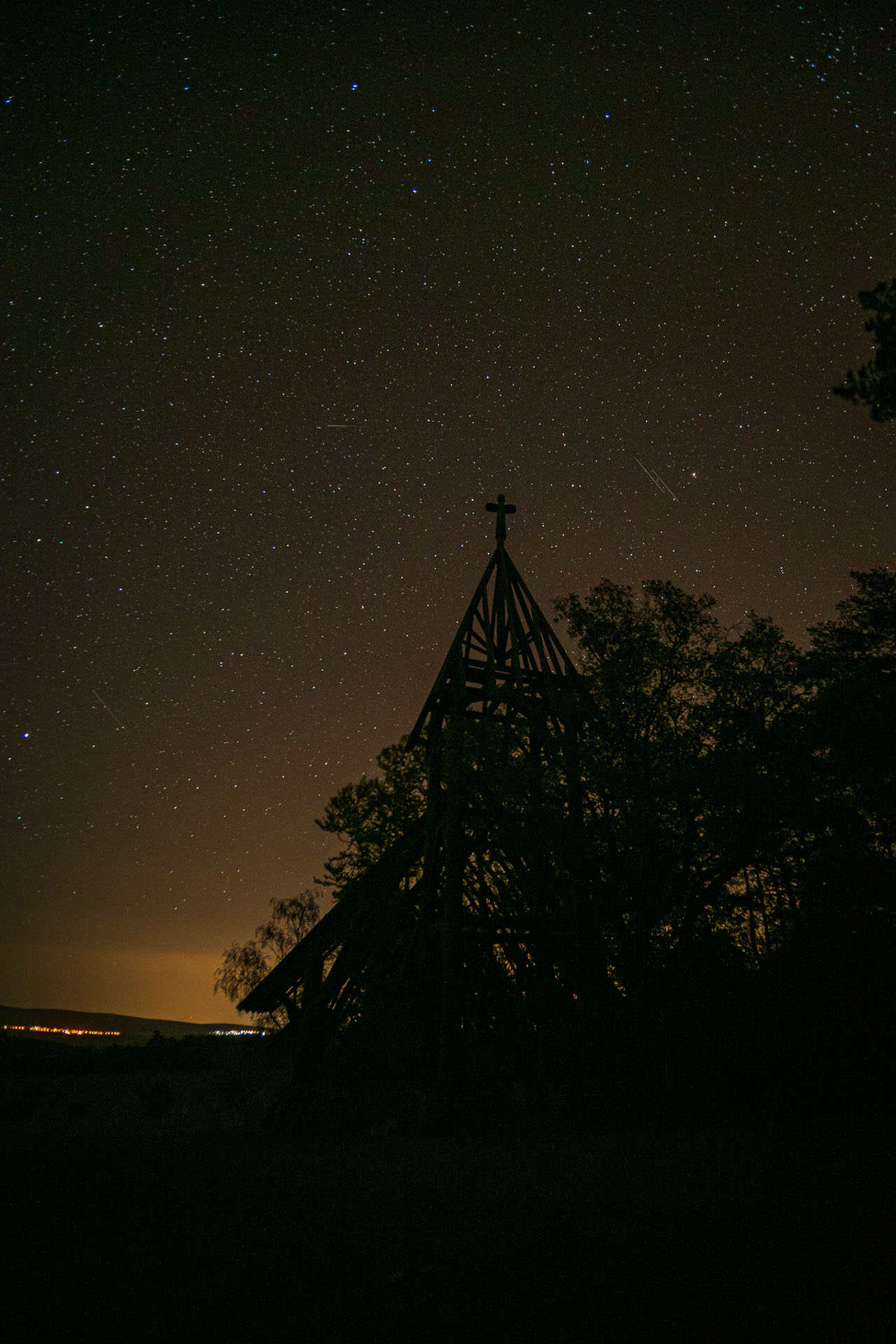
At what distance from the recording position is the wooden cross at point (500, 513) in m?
18.4

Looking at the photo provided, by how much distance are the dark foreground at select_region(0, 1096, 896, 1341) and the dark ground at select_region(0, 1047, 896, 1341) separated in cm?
2

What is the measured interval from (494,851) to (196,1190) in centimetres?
921

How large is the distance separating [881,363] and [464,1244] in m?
8.98

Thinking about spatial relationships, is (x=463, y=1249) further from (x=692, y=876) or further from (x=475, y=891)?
(x=475, y=891)

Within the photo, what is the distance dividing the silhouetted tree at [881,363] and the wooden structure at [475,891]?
6146mm

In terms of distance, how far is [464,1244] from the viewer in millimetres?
4883

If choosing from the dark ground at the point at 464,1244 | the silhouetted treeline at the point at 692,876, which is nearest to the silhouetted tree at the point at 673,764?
the silhouetted treeline at the point at 692,876

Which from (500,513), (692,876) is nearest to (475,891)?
(692,876)

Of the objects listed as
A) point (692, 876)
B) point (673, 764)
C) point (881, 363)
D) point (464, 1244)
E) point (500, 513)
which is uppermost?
point (500, 513)

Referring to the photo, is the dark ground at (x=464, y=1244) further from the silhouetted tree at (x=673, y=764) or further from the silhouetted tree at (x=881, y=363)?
the silhouetted tree at (x=881, y=363)

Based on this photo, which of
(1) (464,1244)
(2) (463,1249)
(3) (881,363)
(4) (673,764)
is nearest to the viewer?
(2) (463,1249)

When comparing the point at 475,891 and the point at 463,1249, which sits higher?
the point at 475,891

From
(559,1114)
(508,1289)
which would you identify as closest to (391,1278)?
(508,1289)

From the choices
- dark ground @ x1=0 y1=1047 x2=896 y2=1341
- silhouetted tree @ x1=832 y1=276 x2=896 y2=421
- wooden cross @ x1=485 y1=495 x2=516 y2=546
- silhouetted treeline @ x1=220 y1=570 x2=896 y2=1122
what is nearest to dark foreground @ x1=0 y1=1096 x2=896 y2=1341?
dark ground @ x1=0 y1=1047 x2=896 y2=1341
